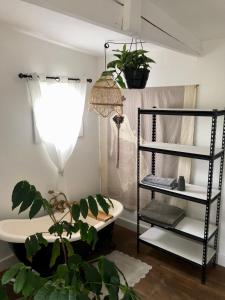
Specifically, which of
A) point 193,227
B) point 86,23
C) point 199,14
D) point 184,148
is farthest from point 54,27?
point 193,227

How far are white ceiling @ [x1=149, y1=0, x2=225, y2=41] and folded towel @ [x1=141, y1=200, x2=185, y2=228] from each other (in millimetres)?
1762

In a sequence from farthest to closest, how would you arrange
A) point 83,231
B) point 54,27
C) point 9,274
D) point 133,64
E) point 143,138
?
1. point 143,138
2. point 54,27
3. point 133,64
4. point 83,231
5. point 9,274

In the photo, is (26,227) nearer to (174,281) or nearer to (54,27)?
(174,281)

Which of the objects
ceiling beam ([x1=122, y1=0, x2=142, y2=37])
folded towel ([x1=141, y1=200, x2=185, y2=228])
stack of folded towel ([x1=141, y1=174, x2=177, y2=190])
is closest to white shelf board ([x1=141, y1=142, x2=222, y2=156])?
stack of folded towel ([x1=141, y1=174, x2=177, y2=190])

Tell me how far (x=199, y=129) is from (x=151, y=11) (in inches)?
51.4

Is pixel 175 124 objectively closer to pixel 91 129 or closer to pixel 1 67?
pixel 91 129

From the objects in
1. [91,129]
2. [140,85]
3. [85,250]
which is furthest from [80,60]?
[85,250]

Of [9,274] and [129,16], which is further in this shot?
[129,16]

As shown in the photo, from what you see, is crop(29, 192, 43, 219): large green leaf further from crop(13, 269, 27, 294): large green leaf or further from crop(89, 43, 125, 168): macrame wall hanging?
crop(89, 43, 125, 168): macrame wall hanging

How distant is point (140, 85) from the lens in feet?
6.29

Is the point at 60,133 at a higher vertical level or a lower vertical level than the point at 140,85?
lower

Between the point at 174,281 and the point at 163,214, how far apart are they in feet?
2.08

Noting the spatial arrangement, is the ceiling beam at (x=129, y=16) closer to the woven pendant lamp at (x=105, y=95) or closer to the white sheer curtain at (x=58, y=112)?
the woven pendant lamp at (x=105, y=95)

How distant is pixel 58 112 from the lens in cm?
273
